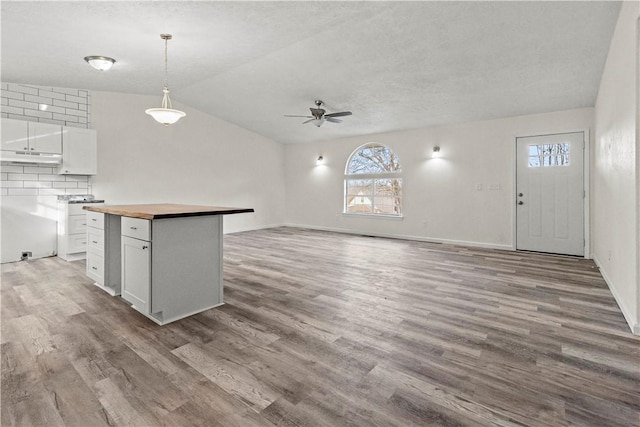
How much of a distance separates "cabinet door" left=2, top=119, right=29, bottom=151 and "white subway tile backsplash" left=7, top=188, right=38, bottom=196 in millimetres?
740

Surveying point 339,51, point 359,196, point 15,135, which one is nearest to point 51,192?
point 15,135

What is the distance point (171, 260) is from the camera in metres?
2.58

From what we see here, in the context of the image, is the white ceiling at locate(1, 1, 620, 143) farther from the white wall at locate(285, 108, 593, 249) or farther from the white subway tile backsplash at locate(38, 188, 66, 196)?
the white subway tile backsplash at locate(38, 188, 66, 196)

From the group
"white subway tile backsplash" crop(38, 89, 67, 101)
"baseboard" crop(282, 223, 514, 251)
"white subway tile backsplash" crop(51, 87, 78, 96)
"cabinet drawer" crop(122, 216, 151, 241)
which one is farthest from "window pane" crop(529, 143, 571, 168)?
"white subway tile backsplash" crop(38, 89, 67, 101)

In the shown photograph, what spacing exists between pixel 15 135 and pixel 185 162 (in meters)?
2.78

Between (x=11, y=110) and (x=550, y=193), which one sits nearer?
(x=11, y=110)

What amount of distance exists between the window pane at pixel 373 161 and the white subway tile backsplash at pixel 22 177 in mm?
6027

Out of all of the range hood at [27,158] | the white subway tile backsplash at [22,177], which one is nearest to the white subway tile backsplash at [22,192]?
the white subway tile backsplash at [22,177]

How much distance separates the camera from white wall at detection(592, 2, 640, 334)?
94.2 inches

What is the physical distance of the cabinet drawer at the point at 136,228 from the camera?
8.11ft

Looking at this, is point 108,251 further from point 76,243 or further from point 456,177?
point 456,177

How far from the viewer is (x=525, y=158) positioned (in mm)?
5547

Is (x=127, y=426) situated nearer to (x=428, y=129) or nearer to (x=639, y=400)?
(x=639, y=400)

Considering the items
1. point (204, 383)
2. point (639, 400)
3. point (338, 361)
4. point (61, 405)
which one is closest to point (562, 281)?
point (639, 400)
